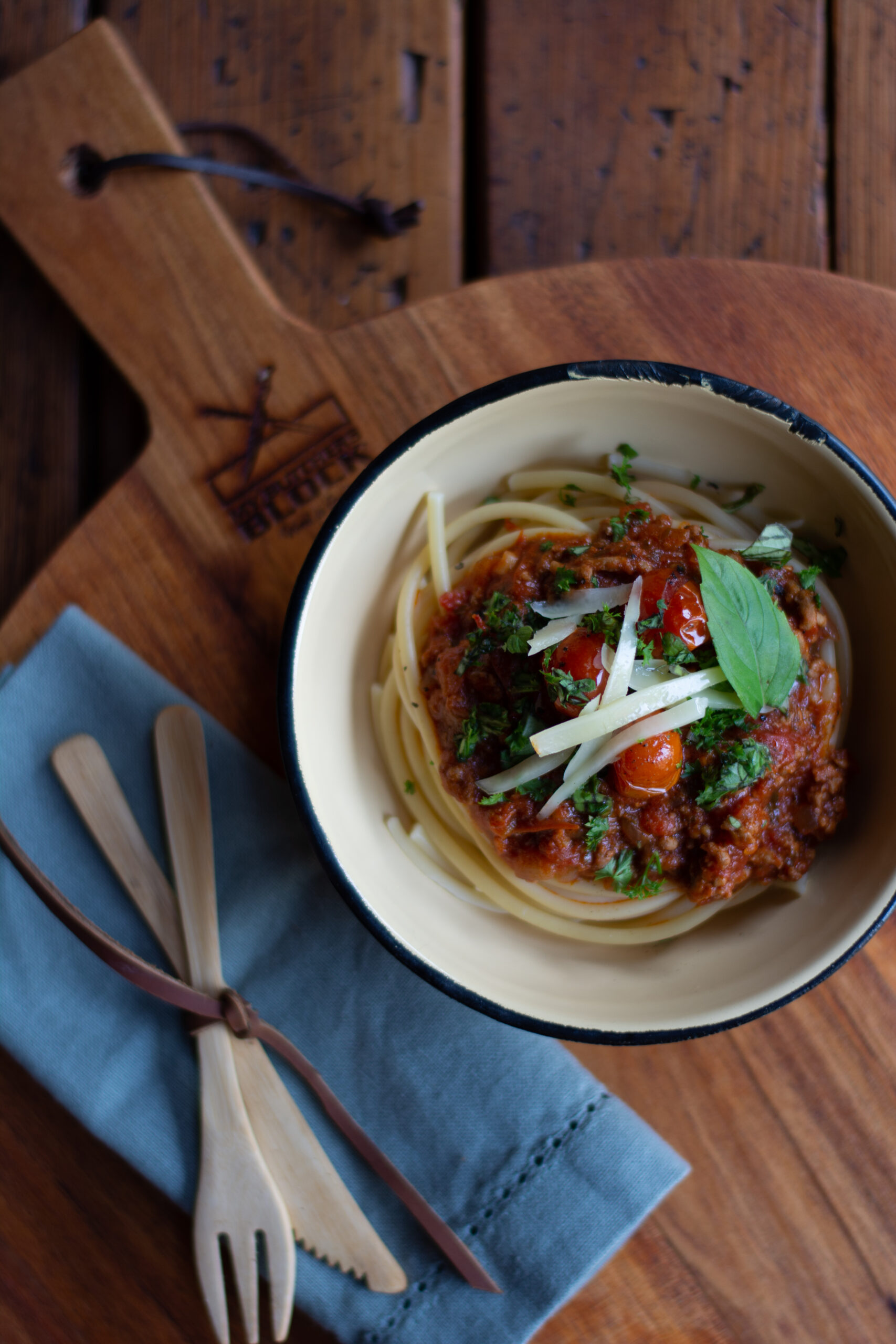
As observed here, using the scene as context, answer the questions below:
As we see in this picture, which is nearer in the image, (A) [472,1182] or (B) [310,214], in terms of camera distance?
(A) [472,1182]

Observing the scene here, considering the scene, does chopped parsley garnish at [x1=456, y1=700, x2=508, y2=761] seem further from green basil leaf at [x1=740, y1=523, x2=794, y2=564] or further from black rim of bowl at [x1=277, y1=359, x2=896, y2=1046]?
green basil leaf at [x1=740, y1=523, x2=794, y2=564]

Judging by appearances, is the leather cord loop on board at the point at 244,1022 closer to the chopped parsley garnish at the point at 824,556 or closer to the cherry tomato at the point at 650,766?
the cherry tomato at the point at 650,766

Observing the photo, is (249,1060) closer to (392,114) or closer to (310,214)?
(310,214)

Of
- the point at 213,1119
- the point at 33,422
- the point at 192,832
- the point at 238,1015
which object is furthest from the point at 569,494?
the point at 33,422

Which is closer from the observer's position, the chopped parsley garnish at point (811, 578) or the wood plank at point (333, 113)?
the chopped parsley garnish at point (811, 578)

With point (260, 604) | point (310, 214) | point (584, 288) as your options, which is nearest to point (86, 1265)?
point (260, 604)

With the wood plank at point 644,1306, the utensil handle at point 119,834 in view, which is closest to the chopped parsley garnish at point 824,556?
the wood plank at point 644,1306
